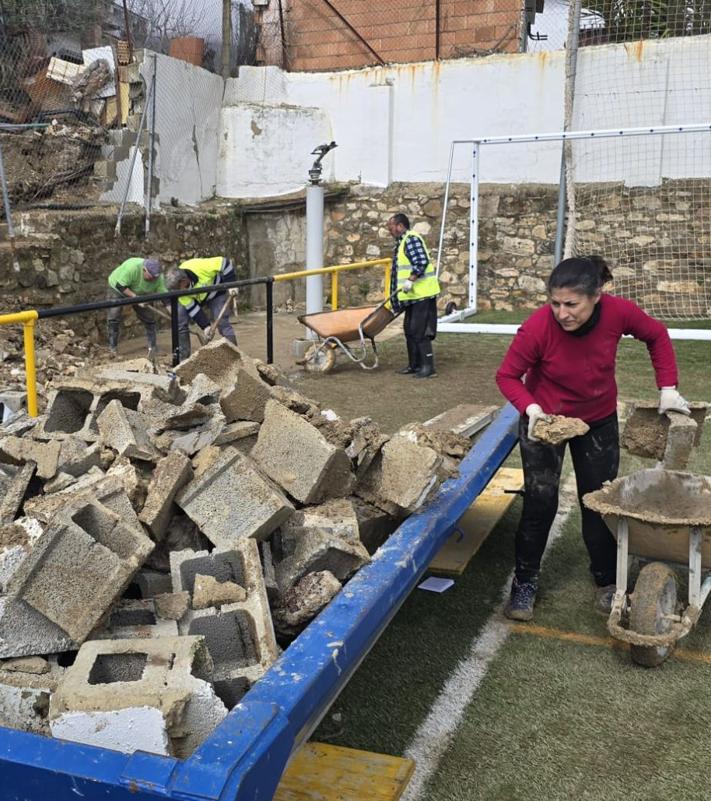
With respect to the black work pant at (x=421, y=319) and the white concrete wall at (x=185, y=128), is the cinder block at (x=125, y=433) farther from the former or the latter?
the white concrete wall at (x=185, y=128)

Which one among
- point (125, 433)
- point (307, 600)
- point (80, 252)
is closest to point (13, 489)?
point (125, 433)

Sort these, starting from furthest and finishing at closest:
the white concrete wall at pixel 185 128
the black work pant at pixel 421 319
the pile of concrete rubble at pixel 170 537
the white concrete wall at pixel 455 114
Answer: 1. the white concrete wall at pixel 185 128
2. the white concrete wall at pixel 455 114
3. the black work pant at pixel 421 319
4. the pile of concrete rubble at pixel 170 537

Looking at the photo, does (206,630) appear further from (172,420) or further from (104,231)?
(104,231)

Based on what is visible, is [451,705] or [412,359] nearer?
[451,705]

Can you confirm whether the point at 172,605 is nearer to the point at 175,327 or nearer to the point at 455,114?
the point at 175,327

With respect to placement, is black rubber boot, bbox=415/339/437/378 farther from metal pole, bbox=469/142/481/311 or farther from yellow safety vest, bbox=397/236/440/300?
metal pole, bbox=469/142/481/311

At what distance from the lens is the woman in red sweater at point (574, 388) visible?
131 inches

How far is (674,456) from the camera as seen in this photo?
370 cm

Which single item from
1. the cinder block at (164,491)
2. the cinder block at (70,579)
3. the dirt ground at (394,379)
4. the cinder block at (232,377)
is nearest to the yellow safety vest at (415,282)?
the dirt ground at (394,379)

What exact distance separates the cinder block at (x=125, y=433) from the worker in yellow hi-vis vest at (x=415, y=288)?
17.8 feet

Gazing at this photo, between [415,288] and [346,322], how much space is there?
35.2 inches

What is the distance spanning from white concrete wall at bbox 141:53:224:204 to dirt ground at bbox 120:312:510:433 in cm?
283

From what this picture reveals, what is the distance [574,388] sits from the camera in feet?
11.6

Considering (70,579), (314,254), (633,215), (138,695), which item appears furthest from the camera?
(633,215)
